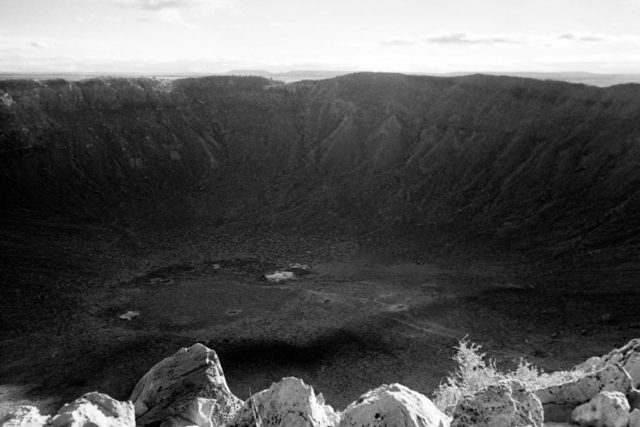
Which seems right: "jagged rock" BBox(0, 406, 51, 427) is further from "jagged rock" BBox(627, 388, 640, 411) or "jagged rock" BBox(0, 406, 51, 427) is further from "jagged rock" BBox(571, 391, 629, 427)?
"jagged rock" BBox(627, 388, 640, 411)

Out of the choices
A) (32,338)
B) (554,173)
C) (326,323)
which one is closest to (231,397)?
(326,323)

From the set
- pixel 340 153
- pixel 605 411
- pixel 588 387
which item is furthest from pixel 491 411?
pixel 340 153

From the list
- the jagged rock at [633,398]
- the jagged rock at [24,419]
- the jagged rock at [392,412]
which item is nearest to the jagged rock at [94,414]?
the jagged rock at [24,419]

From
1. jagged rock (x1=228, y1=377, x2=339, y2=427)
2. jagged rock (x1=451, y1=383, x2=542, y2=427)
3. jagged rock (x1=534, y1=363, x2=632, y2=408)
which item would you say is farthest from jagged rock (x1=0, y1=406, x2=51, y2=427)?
jagged rock (x1=534, y1=363, x2=632, y2=408)

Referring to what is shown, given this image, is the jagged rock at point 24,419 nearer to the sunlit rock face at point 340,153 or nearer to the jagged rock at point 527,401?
the jagged rock at point 527,401

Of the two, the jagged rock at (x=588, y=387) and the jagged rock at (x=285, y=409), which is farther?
the jagged rock at (x=588, y=387)
